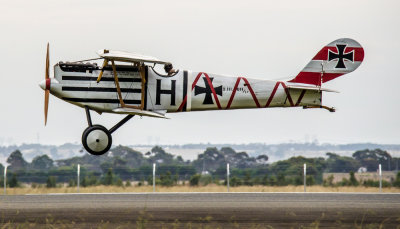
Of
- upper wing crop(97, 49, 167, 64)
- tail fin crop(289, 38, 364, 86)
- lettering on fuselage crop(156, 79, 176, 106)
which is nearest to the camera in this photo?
upper wing crop(97, 49, 167, 64)

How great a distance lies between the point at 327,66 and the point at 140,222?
9822mm

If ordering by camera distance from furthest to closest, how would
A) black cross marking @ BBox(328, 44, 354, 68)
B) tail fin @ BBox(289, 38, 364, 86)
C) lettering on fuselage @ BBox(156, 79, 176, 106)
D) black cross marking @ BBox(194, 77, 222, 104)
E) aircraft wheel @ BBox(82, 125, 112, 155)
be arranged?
black cross marking @ BBox(328, 44, 354, 68), tail fin @ BBox(289, 38, 364, 86), black cross marking @ BBox(194, 77, 222, 104), lettering on fuselage @ BBox(156, 79, 176, 106), aircraft wheel @ BBox(82, 125, 112, 155)

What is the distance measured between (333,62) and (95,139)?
29.5 ft

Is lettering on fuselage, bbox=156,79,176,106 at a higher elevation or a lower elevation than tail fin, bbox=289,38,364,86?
lower

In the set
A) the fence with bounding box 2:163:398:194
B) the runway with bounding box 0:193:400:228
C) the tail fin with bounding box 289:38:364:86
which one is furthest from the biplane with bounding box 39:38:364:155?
the fence with bounding box 2:163:398:194

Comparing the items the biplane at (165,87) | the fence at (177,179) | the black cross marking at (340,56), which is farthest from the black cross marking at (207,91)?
the fence at (177,179)

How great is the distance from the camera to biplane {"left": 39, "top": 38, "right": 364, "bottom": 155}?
82.4ft

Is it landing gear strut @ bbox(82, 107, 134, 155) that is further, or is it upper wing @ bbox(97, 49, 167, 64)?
landing gear strut @ bbox(82, 107, 134, 155)

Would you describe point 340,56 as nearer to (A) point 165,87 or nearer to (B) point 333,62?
(B) point 333,62

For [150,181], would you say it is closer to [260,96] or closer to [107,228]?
[260,96]

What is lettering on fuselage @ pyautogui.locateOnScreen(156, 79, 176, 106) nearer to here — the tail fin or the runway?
the runway

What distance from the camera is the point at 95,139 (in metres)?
25.1

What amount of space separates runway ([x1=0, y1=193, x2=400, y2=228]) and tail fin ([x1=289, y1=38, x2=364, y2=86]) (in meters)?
4.53

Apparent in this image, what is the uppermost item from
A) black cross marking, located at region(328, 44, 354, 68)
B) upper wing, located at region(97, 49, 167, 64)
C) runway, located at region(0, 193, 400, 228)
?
black cross marking, located at region(328, 44, 354, 68)
